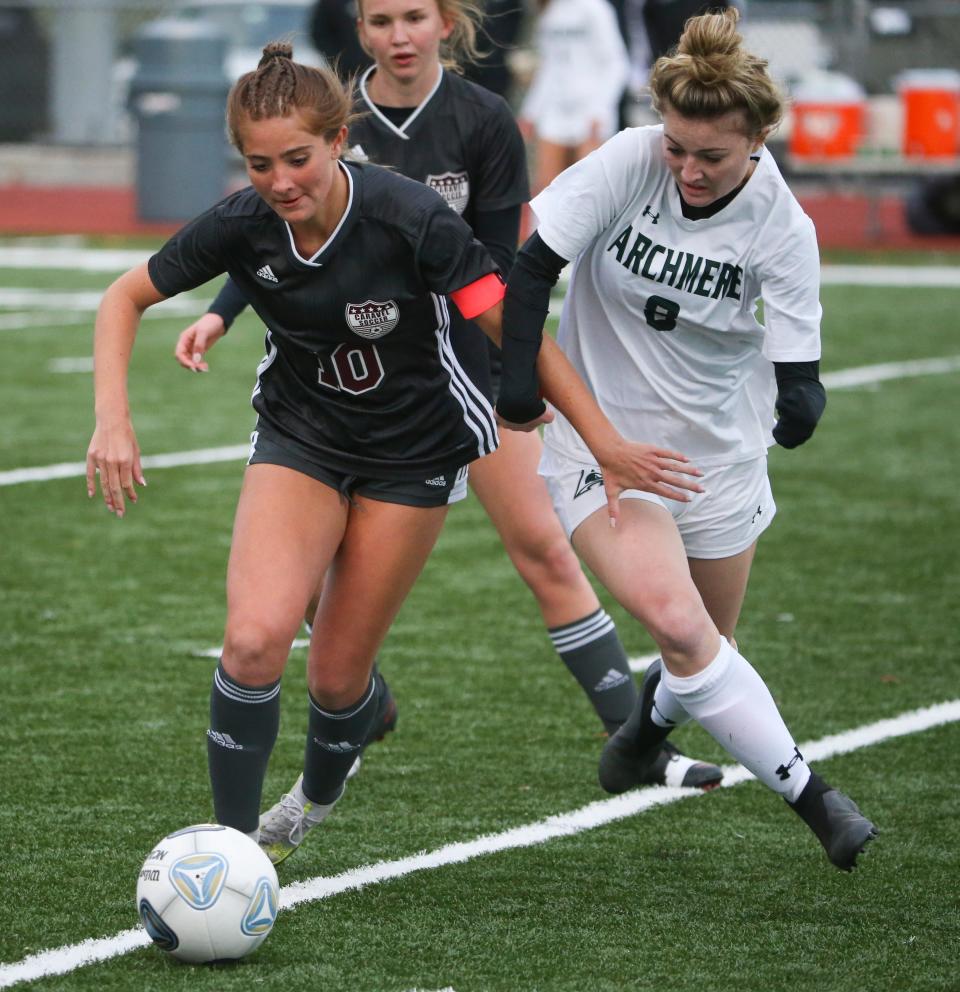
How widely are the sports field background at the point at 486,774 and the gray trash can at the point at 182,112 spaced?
10.3 meters

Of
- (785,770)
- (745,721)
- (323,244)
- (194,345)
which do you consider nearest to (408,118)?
(194,345)

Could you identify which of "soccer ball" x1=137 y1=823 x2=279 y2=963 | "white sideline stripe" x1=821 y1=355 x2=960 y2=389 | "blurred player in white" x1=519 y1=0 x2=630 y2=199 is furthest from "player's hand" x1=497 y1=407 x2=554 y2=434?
"blurred player in white" x1=519 y1=0 x2=630 y2=199

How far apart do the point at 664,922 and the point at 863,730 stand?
1.62 meters

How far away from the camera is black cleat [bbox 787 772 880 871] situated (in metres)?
4.05

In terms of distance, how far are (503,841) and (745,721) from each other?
2.52 ft

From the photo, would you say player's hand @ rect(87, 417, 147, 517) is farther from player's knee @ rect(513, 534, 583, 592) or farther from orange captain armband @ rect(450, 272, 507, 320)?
player's knee @ rect(513, 534, 583, 592)

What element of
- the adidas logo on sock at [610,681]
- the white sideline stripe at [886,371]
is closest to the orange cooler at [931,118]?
the white sideline stripe at [886,371]

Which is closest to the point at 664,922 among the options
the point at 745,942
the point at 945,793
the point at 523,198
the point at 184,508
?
the point at 745,942

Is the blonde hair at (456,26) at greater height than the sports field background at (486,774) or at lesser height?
greater

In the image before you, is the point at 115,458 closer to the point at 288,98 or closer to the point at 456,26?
the point at 288,98

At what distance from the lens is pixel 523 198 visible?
17.0 feet

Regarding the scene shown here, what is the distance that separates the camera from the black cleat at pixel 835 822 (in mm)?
4047

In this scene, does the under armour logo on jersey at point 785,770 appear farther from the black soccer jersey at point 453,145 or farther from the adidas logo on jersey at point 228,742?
the black soccer jersey at point 453,145

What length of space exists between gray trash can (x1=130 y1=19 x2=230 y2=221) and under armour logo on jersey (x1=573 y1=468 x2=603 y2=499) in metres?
15.3
